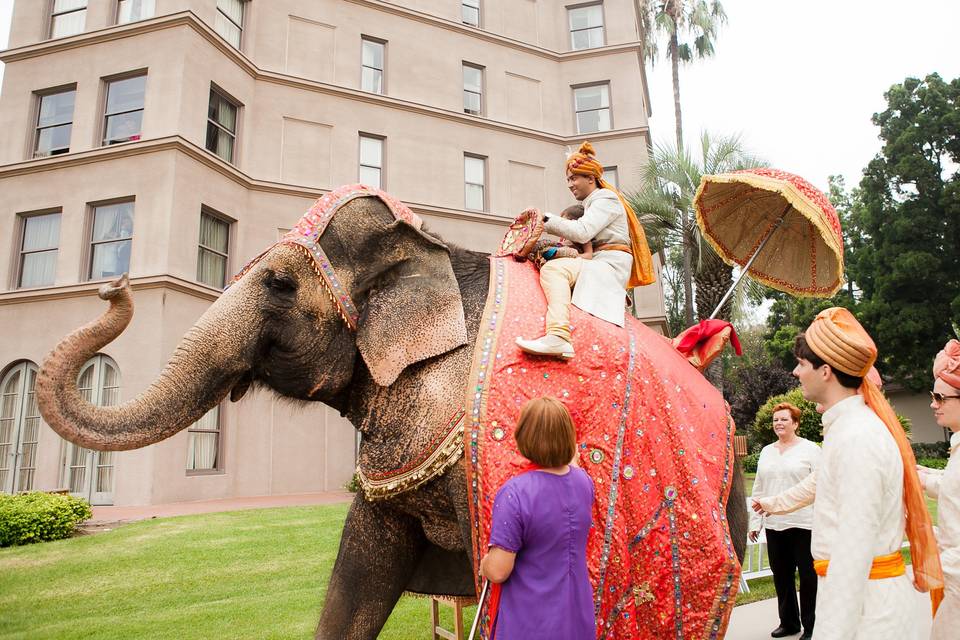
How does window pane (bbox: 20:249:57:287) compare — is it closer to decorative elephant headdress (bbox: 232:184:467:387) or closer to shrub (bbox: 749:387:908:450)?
decorative elephant headdress (bbox: 232:184:467:387)

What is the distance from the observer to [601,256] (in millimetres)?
3027

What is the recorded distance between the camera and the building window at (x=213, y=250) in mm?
14781

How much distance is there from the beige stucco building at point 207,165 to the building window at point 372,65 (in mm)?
60

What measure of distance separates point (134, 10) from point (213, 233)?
5.24 metres

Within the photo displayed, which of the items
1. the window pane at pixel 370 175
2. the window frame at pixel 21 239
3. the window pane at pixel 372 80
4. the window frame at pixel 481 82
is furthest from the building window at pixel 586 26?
the window frame at pixel 21 239

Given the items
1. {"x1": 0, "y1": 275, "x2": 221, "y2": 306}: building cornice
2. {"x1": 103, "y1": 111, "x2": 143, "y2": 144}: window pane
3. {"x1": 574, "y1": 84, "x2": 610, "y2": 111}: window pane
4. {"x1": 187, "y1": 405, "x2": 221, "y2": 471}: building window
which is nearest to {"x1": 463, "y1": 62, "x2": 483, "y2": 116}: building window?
{"x1": 574, "y1": 84, "x2": 610, "y2": 111}: window pane

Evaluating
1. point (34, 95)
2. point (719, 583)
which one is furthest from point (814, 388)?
point (34, 95)

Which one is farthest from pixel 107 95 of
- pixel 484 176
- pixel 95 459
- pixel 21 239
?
pixel 484 176

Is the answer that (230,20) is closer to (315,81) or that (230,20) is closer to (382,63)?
(315,81)

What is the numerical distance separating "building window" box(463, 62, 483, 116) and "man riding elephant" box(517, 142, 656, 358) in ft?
56.3

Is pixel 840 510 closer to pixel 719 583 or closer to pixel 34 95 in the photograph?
pixel 719 583

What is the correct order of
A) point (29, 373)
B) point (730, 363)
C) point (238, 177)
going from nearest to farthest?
point (29, 373) < point (238, 177) < point (730, 363)

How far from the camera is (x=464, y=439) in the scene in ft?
7.98

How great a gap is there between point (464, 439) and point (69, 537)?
9.04 m
